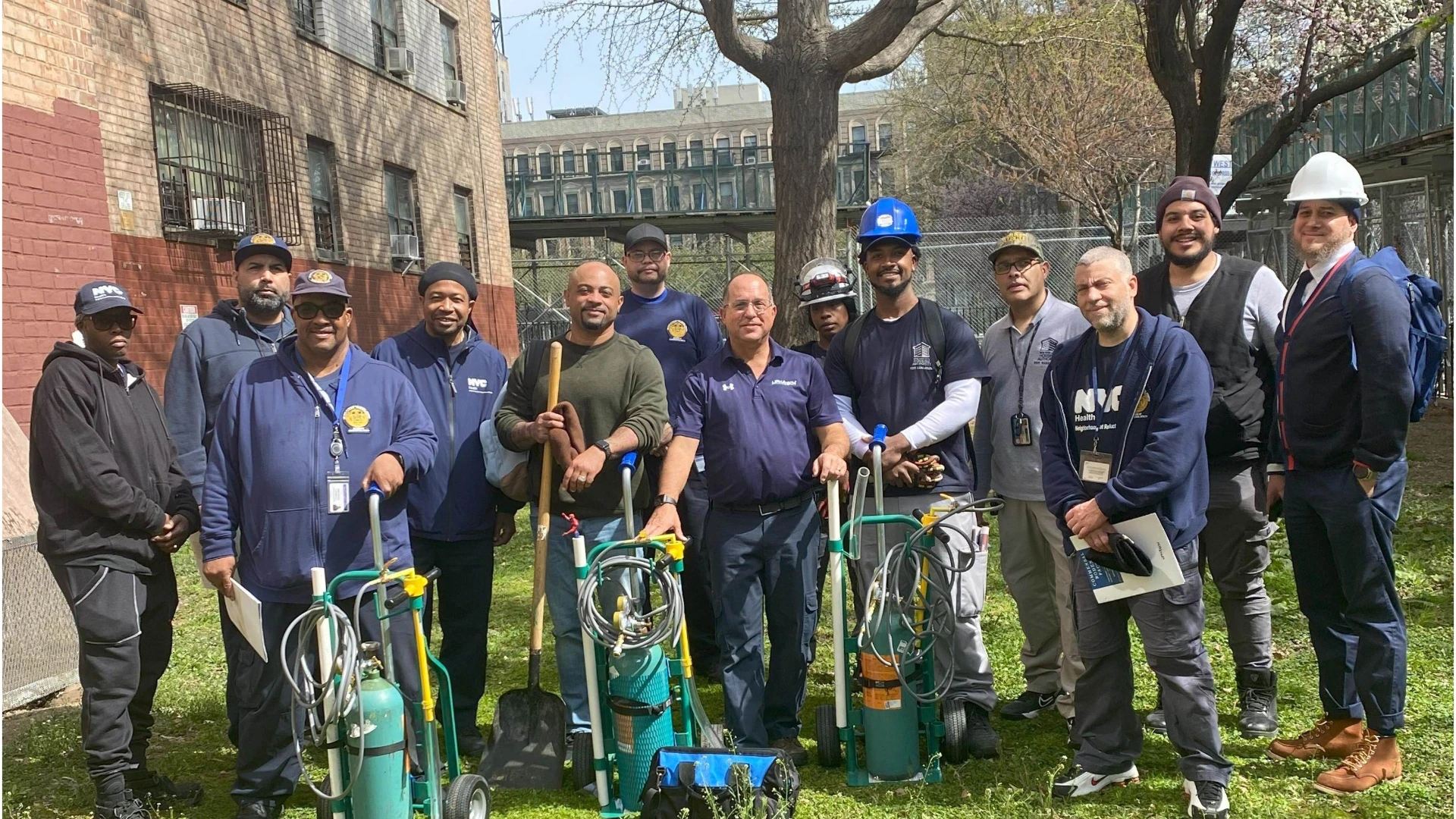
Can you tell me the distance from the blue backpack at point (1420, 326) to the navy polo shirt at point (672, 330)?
307 cm

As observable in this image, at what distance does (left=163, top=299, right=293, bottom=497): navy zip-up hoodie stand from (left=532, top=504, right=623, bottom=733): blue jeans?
1.59 metres

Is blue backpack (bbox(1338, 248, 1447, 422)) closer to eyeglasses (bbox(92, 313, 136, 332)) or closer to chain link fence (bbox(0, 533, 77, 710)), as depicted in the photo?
eyeglasses (bbox(92, 313, 136, 332))

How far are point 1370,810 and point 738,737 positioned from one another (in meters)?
2.38

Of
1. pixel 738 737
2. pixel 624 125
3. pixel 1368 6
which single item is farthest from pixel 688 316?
pixel 624 125

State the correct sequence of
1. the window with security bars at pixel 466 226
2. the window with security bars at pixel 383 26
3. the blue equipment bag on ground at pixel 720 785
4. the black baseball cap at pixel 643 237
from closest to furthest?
the blue equipment bag on ground at pixel 720 785 < the black baseball cap at pixel 643 237 < the window with security bars at pixel 383 26 < the window with security bars at pixel 466 226

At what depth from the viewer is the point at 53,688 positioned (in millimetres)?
6324

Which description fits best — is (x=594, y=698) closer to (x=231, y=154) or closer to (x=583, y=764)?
(x=583, y=764)

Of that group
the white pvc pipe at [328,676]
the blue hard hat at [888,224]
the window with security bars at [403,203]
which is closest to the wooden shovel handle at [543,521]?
the white pvc pipe at [328,676]

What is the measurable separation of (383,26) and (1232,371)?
16327mm

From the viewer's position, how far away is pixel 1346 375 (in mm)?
4281

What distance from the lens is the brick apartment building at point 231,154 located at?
31.6 feet

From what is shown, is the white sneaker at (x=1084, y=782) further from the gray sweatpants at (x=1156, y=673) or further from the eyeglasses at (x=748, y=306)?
the eyeglasses at (x=748, y=306)

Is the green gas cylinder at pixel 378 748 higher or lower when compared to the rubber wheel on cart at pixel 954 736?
higher

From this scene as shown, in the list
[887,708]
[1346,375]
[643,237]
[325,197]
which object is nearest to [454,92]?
[325,197]
